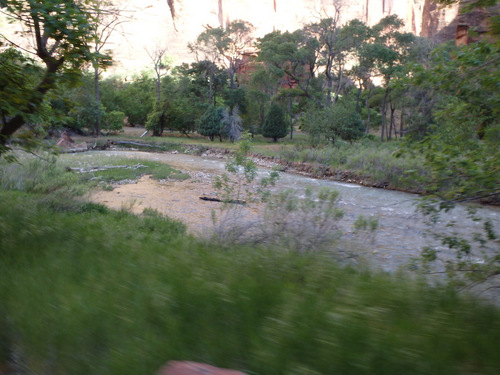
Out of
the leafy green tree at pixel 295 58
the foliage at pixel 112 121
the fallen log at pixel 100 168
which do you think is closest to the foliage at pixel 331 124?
the leafy green tree at pixel 295 58

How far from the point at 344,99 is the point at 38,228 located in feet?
128

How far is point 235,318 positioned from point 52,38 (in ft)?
21.4

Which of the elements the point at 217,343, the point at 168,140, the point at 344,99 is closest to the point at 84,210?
the point at 217,343

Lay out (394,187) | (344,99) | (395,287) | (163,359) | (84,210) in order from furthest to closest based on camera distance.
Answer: (344,99)
(394,187)
(84,210)
(395,287)
(163,359)

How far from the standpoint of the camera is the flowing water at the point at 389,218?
40.0ft

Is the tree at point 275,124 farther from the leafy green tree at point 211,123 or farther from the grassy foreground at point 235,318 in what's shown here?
the grassy foreground at point 235,318

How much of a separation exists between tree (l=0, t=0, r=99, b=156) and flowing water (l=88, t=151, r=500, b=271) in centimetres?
620

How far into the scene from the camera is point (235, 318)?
3.55 m

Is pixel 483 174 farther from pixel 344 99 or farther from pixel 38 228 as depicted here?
pixel 344 99

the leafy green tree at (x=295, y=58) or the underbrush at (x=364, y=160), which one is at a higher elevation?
the leafy green tree at (x=295, y=58)

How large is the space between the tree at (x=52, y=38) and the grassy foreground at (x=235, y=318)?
338 centimetres

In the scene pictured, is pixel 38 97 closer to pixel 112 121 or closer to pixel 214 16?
pixel 112 121

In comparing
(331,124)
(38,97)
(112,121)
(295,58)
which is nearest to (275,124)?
(295,58)

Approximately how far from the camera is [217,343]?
3.28m
